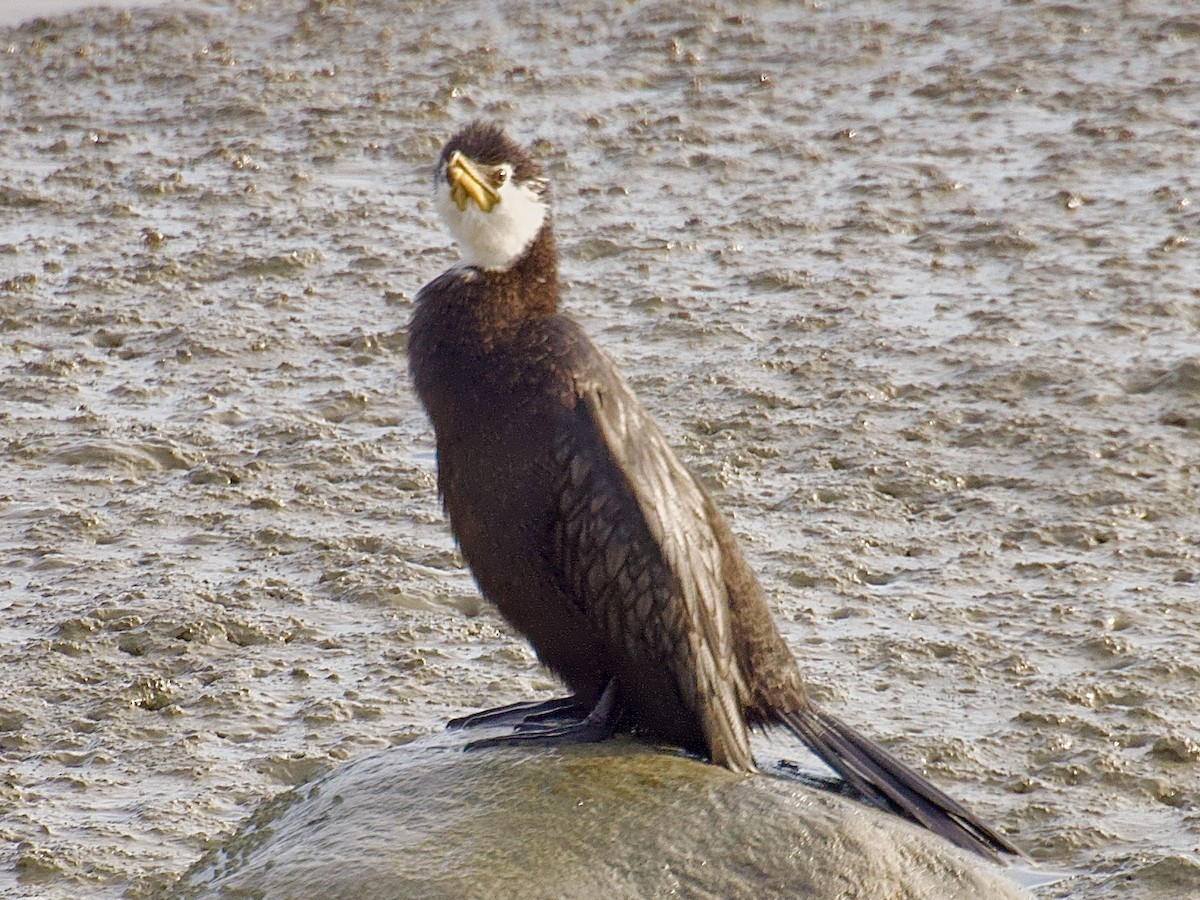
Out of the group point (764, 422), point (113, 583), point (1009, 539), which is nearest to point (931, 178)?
point (764, 422)

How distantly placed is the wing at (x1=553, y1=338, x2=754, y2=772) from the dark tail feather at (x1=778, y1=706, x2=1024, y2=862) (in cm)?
21

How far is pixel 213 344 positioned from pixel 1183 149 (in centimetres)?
513

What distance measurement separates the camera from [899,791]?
425 cm

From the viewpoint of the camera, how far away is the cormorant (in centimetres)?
414

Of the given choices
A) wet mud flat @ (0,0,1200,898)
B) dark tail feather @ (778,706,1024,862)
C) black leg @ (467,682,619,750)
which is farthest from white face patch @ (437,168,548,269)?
wet mud flat @ (0,0,1200,898)

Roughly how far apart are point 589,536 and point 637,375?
11.6 feet

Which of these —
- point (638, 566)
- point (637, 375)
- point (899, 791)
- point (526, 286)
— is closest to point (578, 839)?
point (638, 566)

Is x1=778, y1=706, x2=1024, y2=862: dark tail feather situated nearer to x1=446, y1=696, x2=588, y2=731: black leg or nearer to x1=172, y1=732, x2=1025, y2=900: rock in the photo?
x1=172, y1=732, x2=1025, y2=900: rock

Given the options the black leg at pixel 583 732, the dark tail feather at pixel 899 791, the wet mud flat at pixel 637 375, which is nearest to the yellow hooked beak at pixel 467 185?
the black leg at pixel 583 732

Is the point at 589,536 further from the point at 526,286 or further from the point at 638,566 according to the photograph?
the point at 526,286

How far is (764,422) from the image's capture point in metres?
7.27

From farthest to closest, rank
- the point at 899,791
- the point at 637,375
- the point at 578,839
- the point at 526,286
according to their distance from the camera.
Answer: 1. the point at 637,375
2. the point at 526,286
3. the point at 899,791
4. the point at 578,839

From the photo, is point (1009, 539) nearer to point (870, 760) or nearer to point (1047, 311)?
point (1047, 311)

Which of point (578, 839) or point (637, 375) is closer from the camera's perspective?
point (578, 839)
